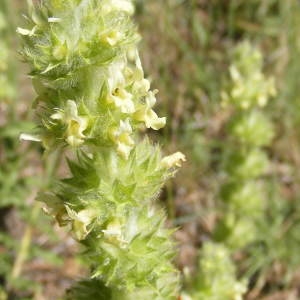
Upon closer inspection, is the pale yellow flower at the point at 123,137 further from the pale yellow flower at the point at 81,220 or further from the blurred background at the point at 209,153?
the blurred background at the point at 209,153

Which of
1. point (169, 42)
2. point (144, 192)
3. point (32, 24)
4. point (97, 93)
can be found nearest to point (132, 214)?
point (144, 192)

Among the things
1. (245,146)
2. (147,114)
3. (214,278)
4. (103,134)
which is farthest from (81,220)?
(245,146)

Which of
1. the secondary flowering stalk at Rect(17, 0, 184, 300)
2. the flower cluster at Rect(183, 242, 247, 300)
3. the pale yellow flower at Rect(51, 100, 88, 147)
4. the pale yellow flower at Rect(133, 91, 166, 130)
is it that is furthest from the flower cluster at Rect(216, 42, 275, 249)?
the pale yellow flower at Rect(51, 100, 88, 147)

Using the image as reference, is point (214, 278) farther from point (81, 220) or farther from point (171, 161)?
point (81, 220)

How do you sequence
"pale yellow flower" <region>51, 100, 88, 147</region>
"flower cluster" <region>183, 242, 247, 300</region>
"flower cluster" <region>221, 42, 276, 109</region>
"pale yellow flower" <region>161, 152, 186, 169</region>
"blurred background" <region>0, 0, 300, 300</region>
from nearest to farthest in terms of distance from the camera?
"pale yellow flower" <region>51, 100, 88, 147</region> → "pale yellow flower" <region>161, 152, 186, 169</region> → "flower cluster" <region>183, 242, 247, 300</region> → "blurred background" <region>0, 0, 300, 300</region> → "flower cluster" <region>221, 42, 276, 109</region>

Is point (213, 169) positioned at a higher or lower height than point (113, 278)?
lower

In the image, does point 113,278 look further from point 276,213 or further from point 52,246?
point 276,213

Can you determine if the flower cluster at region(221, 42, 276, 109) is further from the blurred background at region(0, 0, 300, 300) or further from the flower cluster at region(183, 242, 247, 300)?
the flower cluster at region(183, 242, 247, 300)

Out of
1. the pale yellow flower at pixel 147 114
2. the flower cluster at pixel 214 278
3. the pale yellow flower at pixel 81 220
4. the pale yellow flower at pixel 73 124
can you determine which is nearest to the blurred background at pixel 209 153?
the flower cluster at pixel 214 278
